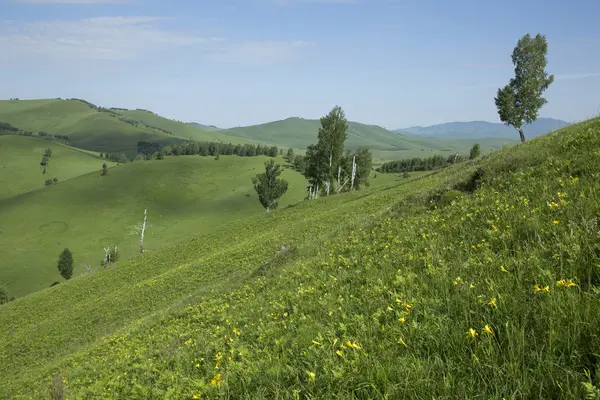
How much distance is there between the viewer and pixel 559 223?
6113 millimetres

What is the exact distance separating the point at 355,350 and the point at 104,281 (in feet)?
135

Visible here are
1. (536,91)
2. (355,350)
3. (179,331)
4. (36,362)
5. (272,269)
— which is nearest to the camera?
(355,350)

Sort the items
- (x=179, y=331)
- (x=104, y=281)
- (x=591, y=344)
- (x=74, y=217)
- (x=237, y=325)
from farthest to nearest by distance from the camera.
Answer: (x=74, y=217), (x=104, y=281), (x=179, y=331), (x=237, y=325), (x=591, y=344)

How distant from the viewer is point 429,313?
5.14m

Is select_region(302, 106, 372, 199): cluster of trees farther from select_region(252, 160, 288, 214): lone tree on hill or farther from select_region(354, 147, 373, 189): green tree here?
select_region(354, 147, 373, 189): green tree

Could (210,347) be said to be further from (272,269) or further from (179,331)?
(272,269)

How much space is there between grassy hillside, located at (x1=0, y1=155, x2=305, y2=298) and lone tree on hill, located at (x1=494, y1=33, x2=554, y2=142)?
106673 millimetres

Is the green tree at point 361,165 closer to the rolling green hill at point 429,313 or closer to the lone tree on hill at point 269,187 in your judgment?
the lone tree on hill at point 269,187

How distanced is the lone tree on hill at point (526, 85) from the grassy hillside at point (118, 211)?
106673mm

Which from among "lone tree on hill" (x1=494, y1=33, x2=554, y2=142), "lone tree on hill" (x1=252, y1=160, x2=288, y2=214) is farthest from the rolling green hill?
"lone tree on hill" (x1=252, y1=160, x2=288, y2=214)

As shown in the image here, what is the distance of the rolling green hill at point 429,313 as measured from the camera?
12.3 feet

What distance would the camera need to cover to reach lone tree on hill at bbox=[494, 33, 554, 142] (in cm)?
4300

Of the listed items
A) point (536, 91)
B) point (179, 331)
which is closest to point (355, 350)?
point (179, 331)

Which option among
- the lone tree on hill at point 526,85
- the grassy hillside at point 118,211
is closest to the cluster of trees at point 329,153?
the lone tree on hill at point 526,85
